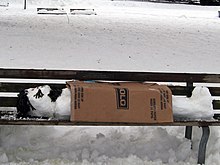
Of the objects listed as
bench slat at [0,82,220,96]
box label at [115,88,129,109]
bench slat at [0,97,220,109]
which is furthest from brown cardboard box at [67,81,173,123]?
bench slat at [0,97,220,109]

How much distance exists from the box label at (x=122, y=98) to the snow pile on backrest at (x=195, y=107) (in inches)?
19.5

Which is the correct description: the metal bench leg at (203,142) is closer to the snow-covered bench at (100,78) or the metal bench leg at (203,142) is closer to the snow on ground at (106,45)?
the snow-covered bench at (100,78)

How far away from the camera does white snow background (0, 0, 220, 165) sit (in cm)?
443

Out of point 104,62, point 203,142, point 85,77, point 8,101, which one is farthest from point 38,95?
point 104,62

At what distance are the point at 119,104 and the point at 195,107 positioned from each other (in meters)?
0.77

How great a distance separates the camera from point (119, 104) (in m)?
4.18

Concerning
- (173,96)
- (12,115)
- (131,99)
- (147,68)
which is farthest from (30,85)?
(147,68)

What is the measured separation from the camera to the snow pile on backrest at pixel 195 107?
173 inches

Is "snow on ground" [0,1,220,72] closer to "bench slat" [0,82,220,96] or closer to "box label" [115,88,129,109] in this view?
"bench slat" [0,82,220,96]

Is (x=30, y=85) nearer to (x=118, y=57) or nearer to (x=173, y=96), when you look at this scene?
(x=173, y=96)

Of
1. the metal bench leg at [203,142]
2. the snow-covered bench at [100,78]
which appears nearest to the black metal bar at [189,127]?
the snow-covered bench at [100,78]

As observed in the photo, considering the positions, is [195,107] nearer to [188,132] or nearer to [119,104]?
[188,132]

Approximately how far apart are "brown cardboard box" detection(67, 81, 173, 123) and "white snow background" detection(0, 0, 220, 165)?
462 millimetres

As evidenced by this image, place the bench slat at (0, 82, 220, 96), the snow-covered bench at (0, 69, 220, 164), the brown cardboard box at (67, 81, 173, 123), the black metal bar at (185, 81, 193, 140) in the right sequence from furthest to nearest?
the black metal bar at (185, 81, 193, 140)
the bench slat at (0, 82, 220, 96)
the snow-covered bench at (0, 69, 220, 164)
the brown cardboard box at (67, 81, 173, 123)
